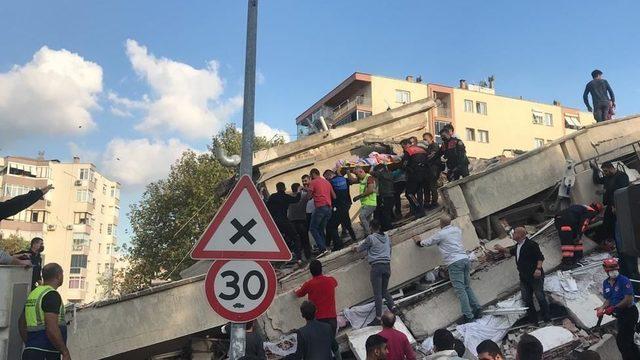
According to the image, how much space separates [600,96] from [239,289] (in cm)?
1197

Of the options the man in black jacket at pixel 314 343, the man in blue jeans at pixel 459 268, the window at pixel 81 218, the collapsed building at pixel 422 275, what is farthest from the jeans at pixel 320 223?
the window at pixel 81 218

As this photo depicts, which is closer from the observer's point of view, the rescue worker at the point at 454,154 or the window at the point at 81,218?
the rescue worker at the point at 454,154

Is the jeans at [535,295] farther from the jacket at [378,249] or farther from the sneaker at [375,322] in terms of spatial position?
the sneaker at [375,322]

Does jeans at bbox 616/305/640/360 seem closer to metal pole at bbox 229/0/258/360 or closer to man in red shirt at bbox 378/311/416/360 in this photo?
man in red shirt at bbox 378/311/416/360

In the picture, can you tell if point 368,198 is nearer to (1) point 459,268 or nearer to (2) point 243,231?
→ (1) point 459,268

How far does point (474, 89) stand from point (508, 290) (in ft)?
177

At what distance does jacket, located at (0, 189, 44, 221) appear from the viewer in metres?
5.95

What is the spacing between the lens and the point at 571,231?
381 inches

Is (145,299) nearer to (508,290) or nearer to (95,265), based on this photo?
(508,290)

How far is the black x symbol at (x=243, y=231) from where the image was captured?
184 inches

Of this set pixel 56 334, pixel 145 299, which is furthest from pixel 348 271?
pixel 56 334

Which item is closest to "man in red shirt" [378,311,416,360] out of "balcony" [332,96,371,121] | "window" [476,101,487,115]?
"balcony" [332,96,371,121]

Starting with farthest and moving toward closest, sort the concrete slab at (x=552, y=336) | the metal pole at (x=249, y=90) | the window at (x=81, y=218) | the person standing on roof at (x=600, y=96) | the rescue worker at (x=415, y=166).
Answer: the window at (x=81, y=218) < the person standing on roof at (x=600, y=96) < the rescue worker at (x=415, y=166) < the concrete slab at (x=552, y=336) < the metal pole at (x=249, y=90)

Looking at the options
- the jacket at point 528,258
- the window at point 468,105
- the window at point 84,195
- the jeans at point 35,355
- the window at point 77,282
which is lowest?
the jeans at point 35,355
